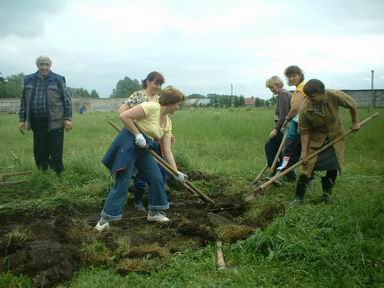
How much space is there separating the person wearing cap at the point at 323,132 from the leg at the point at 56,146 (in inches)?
138

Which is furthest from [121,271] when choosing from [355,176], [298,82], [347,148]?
[347,148]

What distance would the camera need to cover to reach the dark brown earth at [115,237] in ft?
10.9

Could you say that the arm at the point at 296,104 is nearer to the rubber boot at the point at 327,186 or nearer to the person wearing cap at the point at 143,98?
the rubber boot at the point at 327,186

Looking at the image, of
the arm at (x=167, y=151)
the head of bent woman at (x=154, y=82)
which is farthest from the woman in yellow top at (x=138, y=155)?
the head of bent woman at (x=154, y=82)

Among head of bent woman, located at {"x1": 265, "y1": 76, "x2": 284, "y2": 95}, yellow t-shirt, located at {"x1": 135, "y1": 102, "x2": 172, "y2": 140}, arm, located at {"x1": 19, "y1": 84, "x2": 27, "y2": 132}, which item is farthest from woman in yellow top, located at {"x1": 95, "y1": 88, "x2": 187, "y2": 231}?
arm, located at {"x1": 19, "y1": 84, "x2": 27, "y2": 132}

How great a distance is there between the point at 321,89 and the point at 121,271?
3.07 metres

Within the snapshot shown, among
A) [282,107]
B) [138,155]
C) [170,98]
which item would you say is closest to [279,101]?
[282,107]

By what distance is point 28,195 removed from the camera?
5.83 meters

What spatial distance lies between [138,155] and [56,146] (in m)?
2.47

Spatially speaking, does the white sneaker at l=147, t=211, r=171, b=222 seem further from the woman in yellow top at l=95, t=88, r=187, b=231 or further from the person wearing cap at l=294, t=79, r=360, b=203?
the person wearing cap at l=294, t=79, r=360, b=203

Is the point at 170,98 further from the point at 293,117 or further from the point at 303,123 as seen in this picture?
the point at 293,117

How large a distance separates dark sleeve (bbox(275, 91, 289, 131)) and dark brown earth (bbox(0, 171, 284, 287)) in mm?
1613

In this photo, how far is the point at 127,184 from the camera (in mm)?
4391

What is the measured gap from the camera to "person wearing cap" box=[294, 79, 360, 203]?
512 cm
